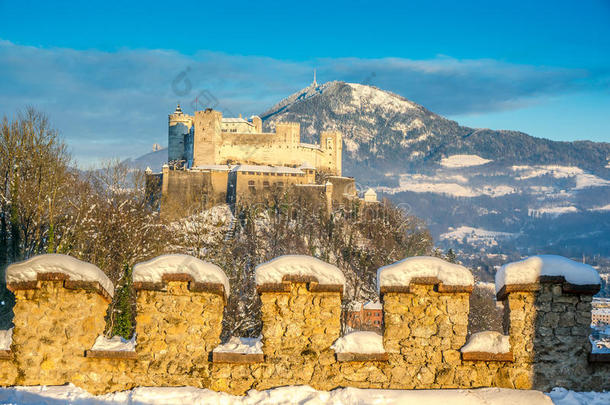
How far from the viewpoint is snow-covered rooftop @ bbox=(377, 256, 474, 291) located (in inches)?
272

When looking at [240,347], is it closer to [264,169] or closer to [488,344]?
[488,344]

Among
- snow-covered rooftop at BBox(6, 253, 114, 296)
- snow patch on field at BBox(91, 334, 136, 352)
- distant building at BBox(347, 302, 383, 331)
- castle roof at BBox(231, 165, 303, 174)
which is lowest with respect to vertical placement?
distant building at BBox(347, 302, 383, 331)

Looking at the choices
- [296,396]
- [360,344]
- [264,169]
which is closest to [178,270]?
[296,396]

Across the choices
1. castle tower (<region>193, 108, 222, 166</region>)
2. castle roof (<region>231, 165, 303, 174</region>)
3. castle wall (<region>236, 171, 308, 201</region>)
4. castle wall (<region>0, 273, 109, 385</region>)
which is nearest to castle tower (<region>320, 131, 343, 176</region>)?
castle roof (<region>231, 165, 303, 174</region>)

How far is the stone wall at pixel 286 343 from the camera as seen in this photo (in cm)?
686

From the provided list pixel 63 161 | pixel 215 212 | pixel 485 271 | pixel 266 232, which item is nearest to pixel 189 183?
pixel 215 212

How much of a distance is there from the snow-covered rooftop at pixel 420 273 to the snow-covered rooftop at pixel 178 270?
5.66 ft

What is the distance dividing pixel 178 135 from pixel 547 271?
97.0 m

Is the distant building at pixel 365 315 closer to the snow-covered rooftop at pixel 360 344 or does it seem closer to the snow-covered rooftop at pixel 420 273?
the snow-covered rooftop at pixel 360 344

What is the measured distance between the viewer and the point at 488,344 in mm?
6879

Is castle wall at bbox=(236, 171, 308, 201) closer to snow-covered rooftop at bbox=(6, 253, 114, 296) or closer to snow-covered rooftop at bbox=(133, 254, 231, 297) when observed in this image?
snow-covered rooftop at bbox=(6, 253, 114, 296)

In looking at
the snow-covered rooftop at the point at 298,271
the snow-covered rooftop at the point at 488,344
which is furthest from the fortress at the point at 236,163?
the snow-covered rooftop at the point at 488,344

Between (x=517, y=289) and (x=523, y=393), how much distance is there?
1.05 metres

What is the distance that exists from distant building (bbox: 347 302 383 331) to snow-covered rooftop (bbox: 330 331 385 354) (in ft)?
142
